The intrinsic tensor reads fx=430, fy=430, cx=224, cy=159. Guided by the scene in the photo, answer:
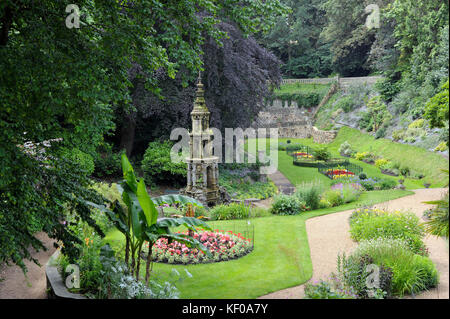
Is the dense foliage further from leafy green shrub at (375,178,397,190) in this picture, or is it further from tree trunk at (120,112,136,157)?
tree trunk at (120,112,136,157)

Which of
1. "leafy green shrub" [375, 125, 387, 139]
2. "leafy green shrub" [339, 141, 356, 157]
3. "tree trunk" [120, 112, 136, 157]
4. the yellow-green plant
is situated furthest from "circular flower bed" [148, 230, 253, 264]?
"leafy green shrub" [339, 141, 356, 157]

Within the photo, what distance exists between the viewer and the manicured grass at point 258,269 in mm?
8062

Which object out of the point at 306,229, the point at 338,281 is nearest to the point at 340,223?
the point at 306,229

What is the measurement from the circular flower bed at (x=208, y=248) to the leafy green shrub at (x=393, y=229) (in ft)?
9.00

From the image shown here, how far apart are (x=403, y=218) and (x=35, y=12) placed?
9.10 metres

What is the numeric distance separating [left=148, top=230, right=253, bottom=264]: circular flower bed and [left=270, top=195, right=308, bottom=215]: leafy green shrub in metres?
3.82

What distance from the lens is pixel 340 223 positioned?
492 inches

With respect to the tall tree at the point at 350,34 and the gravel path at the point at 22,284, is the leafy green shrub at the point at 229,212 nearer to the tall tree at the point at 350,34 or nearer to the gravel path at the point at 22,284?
the gravel path at the point at 22,284

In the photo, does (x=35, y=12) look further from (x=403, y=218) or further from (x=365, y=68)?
(x=365, y=68)

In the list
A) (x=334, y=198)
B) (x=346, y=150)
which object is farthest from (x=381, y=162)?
(x=334, y=198)

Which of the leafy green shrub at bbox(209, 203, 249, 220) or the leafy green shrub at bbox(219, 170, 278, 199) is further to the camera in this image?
the leafy green shrub at bbox(219, 170, 278, 199)

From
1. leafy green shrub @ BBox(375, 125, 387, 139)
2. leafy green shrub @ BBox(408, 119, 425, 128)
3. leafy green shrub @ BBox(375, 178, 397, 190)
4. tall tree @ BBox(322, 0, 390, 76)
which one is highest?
tall tree @ BBox(322, 0, 390, 76)

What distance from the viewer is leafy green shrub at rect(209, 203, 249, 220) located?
45.6ft

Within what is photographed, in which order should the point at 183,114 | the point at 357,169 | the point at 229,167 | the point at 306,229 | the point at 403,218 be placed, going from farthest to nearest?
the point at 357,169 → the point at 229,167 → the point at 183,114 → the point at 306,229 → the point at 403,218
